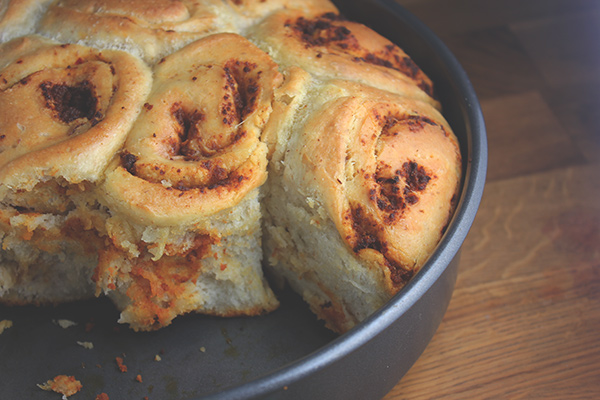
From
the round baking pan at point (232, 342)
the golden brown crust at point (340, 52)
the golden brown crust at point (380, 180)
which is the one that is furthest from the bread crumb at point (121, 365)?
the golden brown crust at point (340, 52)

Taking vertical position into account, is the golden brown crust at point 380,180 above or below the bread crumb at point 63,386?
above

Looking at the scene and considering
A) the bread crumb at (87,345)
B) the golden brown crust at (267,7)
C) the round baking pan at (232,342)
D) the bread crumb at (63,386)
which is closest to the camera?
the round baking pan at (232,342)

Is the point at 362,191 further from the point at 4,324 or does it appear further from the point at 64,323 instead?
the point at 4,324

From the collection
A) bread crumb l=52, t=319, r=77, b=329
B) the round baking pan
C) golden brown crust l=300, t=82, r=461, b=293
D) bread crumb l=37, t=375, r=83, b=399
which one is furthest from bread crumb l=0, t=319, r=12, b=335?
golden brown crust l=300, t=82, r=461, b=293

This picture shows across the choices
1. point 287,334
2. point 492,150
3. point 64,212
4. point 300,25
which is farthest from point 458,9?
point 64,212

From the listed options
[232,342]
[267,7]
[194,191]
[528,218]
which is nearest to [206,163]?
[194,191]

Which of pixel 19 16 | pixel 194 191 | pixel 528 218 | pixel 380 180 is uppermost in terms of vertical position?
pixel 19 16

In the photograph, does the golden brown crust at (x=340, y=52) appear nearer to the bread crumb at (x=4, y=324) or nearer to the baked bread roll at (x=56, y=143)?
the baked bread roll at (x=56, y=143)
